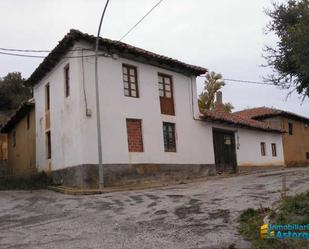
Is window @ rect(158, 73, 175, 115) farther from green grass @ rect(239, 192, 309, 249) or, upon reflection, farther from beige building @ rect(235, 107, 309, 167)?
beige building @ rect(235, 107, 309, 167)

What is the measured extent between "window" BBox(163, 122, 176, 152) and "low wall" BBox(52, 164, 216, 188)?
2.72 feet

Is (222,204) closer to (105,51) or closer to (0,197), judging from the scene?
(0,197)

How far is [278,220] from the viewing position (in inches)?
334

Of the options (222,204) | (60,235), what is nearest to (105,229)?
(60,235)

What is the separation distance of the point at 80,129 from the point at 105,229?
9.47 m

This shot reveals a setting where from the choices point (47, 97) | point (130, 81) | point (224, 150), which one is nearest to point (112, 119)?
point (130, 81)

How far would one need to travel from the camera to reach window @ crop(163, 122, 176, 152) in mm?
22078

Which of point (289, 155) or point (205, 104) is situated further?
point (205, 104)

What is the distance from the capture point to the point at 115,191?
56.9 ft

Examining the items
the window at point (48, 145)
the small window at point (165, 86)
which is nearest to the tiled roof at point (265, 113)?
the small window at point (165, 86)

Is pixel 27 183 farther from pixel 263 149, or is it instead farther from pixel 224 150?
pixel 263 149

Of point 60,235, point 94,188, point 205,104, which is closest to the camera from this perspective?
point 60,235

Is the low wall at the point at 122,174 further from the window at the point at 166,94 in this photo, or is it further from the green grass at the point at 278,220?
the green grass at the point at 278,220

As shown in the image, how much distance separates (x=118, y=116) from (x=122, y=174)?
2484 millimetres
